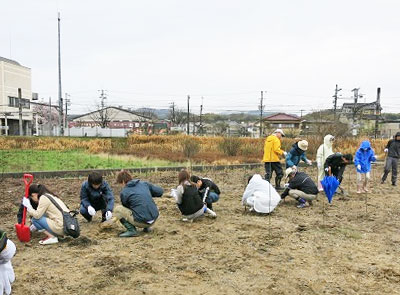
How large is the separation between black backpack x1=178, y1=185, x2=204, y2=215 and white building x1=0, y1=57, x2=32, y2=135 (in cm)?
3954

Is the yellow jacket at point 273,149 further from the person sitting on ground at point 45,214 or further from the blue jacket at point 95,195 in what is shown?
the person sitting on ground at point 45,214

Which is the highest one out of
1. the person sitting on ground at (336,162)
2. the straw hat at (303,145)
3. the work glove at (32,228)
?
the straw hat at (303,145)

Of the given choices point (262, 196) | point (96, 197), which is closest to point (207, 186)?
point (262, 196)

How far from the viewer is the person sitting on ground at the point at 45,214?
4.05m

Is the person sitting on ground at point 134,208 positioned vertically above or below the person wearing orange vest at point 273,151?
below

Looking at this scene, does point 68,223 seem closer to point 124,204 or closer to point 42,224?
point 42,224

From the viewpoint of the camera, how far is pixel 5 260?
2.53 meters

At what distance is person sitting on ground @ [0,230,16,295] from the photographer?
2465 mm

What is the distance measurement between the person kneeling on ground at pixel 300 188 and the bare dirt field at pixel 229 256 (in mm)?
268

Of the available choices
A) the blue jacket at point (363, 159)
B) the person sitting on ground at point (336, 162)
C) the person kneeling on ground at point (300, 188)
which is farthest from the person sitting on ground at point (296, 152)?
the blue jacket at point (363, 159)

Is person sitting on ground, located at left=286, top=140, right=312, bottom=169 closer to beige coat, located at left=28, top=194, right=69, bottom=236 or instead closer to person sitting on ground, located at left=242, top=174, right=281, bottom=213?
person sitting on ground, located at left=242, top=174, right=281, bottom=213

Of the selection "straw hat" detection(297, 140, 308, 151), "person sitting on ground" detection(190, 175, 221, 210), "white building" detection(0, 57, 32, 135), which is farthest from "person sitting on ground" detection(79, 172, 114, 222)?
"white building" detection(0, 57, 32, 135)

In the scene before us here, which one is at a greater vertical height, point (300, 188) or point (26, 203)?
point (26, 203)

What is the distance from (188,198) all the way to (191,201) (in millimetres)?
66
